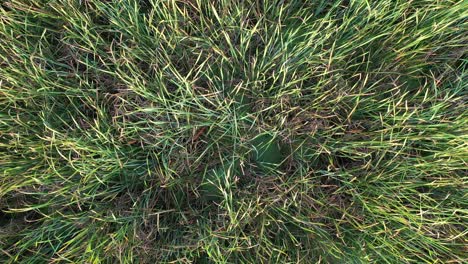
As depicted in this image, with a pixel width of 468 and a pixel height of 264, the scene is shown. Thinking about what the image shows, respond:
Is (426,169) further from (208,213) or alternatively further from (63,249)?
(63,249)

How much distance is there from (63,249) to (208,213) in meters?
0.32

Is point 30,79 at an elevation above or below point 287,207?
above

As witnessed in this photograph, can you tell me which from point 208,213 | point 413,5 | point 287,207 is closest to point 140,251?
point 208,213

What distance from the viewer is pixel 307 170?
918 millimetres

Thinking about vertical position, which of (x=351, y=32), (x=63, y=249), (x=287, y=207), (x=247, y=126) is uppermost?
(x=351, y=32)

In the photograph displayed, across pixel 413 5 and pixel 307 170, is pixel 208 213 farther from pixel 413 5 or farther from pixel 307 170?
pixel 413 5

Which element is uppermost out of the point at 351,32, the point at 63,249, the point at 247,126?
the point at 351,32

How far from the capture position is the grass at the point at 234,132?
87 cm

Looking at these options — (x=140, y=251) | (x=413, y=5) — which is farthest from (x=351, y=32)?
(x=140, y=251)

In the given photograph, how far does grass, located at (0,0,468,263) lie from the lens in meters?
0.87

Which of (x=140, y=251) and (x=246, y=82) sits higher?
(x=246, y=82)

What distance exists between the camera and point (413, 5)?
0.92 meters

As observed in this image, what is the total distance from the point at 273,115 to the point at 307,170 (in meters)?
0.14

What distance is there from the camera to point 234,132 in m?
0.90
